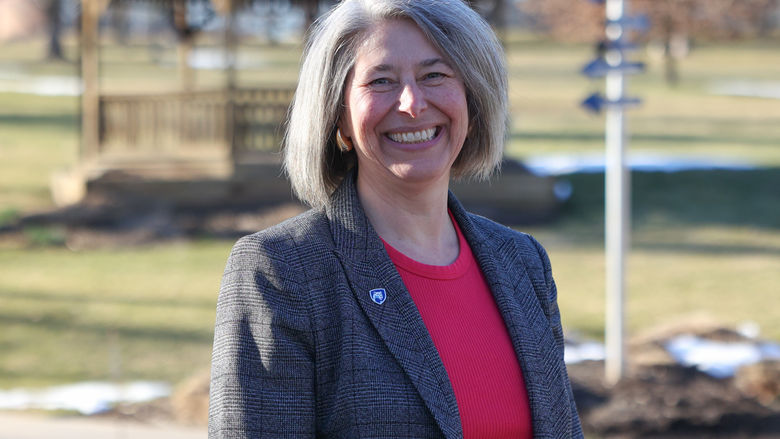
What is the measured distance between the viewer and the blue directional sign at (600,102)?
7064 mm

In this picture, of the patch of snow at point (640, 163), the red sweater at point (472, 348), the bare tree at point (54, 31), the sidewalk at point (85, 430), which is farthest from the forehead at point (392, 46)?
the bare tree at point (54, 31)

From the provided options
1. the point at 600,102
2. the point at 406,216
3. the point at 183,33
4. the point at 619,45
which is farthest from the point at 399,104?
the point at 183,33

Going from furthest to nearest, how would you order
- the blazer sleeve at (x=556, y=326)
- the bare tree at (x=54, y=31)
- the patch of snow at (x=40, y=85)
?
the bare tree at (x=54, y=31) → the patch of snow at (x=40, y=85) → the blazer sleeve at (x=556, y=326)

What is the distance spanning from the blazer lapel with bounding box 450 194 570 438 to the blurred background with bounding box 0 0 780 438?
390 cm

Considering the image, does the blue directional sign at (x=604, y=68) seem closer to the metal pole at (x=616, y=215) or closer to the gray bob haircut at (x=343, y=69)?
the metal pole at (x=616, y=215)

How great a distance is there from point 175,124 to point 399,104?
1415 cm

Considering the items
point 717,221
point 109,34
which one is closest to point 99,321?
point 717,221

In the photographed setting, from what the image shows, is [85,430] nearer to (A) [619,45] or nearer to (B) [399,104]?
(A) [619,45]

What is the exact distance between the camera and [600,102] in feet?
23.4

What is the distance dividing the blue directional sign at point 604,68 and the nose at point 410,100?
5021 millimetres

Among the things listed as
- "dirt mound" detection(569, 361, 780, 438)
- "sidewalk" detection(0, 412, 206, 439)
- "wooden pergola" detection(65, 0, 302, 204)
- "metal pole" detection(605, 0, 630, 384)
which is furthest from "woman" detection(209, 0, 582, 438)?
"wooden pergola" detection(65, 0, 302, 204)

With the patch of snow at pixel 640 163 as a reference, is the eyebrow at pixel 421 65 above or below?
below

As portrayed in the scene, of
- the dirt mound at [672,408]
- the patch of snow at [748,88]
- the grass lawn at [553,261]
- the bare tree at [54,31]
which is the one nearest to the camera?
the dirt mound at [672,408]

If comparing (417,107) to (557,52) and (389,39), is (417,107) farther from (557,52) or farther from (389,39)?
(557,52)
